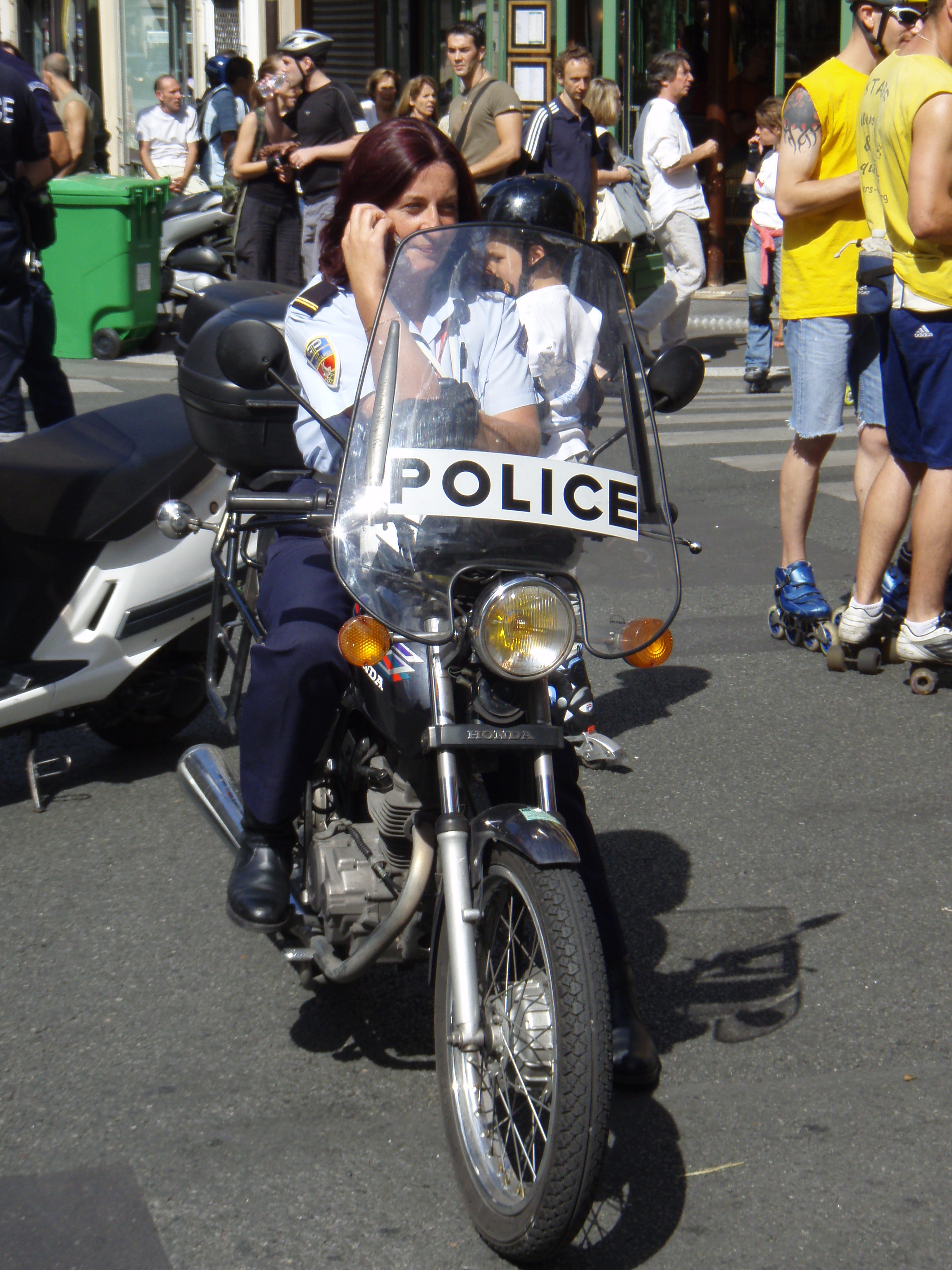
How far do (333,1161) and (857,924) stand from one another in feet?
4.76

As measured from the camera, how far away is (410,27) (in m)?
19.9

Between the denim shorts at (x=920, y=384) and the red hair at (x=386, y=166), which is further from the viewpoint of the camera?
the denim shorts at (x=920, y=384)

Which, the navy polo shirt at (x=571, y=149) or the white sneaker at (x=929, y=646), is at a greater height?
the navy polo shirt at (x=571, y=149)

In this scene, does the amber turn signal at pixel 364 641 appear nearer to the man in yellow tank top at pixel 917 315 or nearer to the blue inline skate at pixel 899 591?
the man in yellow tank top at pixel 917 315

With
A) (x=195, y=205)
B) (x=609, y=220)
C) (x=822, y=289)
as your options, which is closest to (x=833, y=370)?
(x=822, y=289)

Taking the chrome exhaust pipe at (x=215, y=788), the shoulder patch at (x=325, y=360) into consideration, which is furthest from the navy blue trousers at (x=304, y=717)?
the shoulder patch at (x=325, y=360)

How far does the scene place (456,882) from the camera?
2.37 metres

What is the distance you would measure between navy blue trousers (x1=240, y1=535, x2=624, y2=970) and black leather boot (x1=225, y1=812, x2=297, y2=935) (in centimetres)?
5

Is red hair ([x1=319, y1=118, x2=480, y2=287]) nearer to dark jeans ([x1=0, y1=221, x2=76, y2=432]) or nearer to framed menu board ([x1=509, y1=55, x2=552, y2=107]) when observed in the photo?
dark jeans ([x1=0, y1=221, x2=76, y2=432])

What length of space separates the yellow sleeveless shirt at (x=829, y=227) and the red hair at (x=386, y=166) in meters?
2.63

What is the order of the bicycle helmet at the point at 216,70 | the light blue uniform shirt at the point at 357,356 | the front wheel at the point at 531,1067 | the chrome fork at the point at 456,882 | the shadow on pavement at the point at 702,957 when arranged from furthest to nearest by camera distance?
1. the bicycle helmet at the point at 216,70
2. the shadow on pavement at the point at 702,957
3. the light blue uniform shirt at the point at 357,356
4. the chrome fork at the point at 456,882
5. the front wheel at the point at 531,1067

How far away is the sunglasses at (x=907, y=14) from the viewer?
509 cm

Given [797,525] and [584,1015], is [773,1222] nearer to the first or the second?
[584,1015]

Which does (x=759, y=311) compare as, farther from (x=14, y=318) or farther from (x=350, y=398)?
(x=350, y=398)
